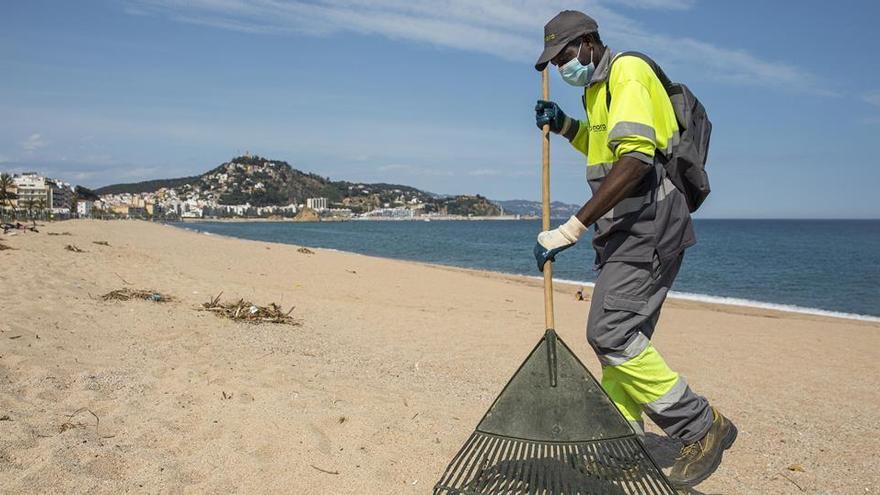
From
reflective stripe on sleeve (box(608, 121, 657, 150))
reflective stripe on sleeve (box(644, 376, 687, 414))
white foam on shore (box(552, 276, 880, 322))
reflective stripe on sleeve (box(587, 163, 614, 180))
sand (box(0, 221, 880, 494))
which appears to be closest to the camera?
reflective stripe on sleeve (box(608, 121, 657, 150))

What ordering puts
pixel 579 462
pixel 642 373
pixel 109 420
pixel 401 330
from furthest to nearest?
pixel 401 330 < pixel 109 420 < pixel 642 373 < pixel 579 462

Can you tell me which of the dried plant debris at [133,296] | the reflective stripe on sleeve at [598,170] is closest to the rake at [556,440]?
the reflective stripe on sleeve at [598,170]

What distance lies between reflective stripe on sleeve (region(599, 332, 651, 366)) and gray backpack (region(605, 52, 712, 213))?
68 cm

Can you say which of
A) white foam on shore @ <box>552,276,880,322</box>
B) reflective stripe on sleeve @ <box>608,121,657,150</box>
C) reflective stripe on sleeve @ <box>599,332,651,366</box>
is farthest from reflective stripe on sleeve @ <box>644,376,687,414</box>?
white foam on shore @ <box>552,276,880,322</box>

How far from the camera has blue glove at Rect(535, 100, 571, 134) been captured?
343cm

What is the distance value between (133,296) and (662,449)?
22.6 feet

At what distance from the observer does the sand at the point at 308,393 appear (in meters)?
3.26

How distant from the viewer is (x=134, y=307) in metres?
7.43

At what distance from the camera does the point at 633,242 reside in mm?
2871

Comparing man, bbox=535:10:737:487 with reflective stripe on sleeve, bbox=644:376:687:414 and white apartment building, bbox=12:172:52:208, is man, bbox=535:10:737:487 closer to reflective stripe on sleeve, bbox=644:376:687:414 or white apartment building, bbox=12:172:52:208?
reflective stripe on sleeve, bbox=644:376:687:414

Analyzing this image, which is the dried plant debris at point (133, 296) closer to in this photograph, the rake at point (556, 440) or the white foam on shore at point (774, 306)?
the rake at point (556, 440)

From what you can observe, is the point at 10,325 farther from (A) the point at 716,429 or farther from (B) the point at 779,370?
(B) the point at 779,370

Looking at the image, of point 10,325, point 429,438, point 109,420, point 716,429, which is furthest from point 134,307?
point 716,429

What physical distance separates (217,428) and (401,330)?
14.0 ft
